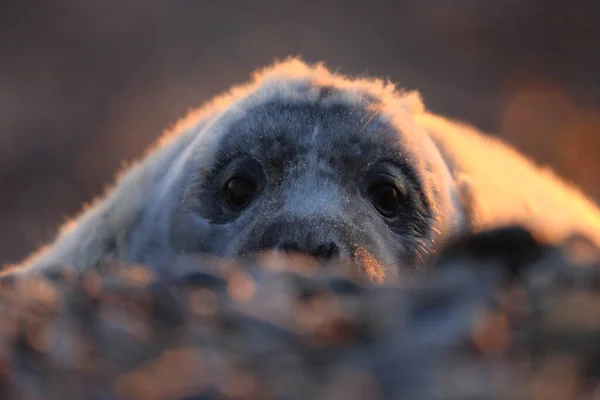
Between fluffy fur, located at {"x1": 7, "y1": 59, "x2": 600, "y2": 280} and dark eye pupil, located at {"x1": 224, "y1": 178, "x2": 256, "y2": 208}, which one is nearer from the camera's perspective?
fluffy fur, located at {"x1": 7, "y1": 59, "x2": 600, "y2": 280}

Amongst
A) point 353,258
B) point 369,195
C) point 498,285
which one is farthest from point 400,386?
point 369,195

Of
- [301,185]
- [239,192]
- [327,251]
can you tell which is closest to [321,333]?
[327,251]

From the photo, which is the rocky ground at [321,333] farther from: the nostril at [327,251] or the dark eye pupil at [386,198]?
the dark eye pupil at [386,198]

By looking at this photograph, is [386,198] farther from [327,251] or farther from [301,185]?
[327,251]

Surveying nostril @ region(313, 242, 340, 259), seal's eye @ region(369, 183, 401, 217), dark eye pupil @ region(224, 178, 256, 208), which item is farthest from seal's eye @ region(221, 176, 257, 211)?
nostril @ region(313, 242, 340, 259)

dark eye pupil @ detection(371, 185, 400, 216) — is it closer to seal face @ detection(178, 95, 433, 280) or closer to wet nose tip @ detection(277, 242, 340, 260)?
seal face @ detection(178, 95, 433, 280)

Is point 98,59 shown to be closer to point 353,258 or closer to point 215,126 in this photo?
point 215,126
